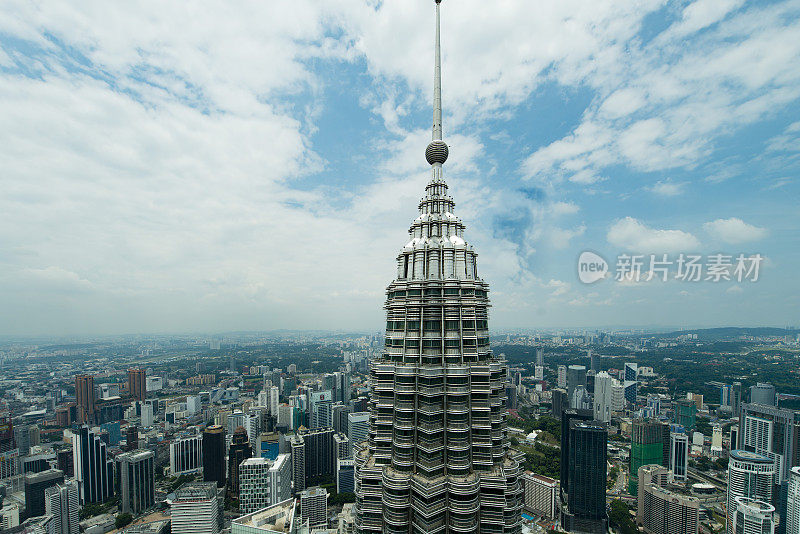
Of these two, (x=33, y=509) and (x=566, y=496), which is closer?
(x=33, y=509)

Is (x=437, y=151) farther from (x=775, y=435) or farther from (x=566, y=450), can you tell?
(x=775, y=435)

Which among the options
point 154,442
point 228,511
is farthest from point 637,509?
point 154,442

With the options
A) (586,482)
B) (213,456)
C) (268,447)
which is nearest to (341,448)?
(268,447)

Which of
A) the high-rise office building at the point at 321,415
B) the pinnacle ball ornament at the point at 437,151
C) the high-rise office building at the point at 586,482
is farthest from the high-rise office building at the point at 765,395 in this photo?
the pinnacle ball ornament at the point at 437,151

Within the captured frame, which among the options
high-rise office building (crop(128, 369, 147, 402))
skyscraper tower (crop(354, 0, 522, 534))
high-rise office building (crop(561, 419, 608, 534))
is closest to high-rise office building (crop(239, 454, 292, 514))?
skyscraper tower (crop(354, 0, 522, 534))

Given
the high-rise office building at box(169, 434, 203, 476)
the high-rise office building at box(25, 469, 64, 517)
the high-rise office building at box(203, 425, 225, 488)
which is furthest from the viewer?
the high-rise office building at box(169, 434, 203, 476)

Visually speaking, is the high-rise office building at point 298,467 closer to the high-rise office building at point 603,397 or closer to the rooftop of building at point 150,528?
the rooftop of building at point 150,528

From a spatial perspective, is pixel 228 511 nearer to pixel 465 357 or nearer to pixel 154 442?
pixel 154 442

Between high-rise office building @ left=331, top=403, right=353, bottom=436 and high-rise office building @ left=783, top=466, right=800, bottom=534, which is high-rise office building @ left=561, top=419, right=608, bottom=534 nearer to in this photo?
high-rise office building @ left=783, top=466, right=800, bottom=534
